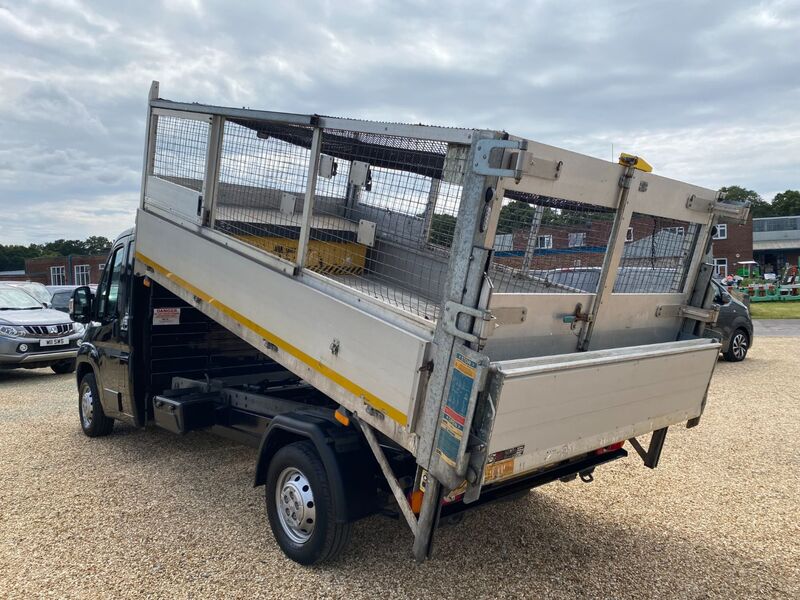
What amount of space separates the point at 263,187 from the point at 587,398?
2.64m

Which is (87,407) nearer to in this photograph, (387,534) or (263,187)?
(263,187)

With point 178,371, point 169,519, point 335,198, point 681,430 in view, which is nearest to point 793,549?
point 681,430

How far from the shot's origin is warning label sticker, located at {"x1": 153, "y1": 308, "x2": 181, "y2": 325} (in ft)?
19.1

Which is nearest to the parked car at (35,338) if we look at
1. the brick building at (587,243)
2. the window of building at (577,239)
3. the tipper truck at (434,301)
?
the tipper truck at (434,301)

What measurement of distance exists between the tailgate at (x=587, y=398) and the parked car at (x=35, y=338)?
10481 millimetres

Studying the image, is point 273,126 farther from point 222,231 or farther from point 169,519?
point 169,519

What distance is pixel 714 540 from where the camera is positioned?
4.39m

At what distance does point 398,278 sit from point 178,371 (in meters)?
3.32

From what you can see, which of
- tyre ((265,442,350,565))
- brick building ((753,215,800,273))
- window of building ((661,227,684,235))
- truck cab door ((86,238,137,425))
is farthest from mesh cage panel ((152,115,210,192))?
brick building ((753,215,800,273))

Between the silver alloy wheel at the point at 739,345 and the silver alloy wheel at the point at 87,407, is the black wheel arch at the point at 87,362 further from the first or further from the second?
the silver alloy wheel at the point at 739,345

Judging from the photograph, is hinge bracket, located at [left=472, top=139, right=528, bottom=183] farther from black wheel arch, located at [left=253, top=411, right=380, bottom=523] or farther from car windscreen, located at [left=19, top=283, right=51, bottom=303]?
car windscreen, located at [left=19, top=283, right=51, bottom=303]

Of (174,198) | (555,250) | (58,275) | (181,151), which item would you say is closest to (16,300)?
(174,198)

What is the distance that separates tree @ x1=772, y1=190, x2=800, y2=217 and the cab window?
77720mm

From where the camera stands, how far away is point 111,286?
247 inches
